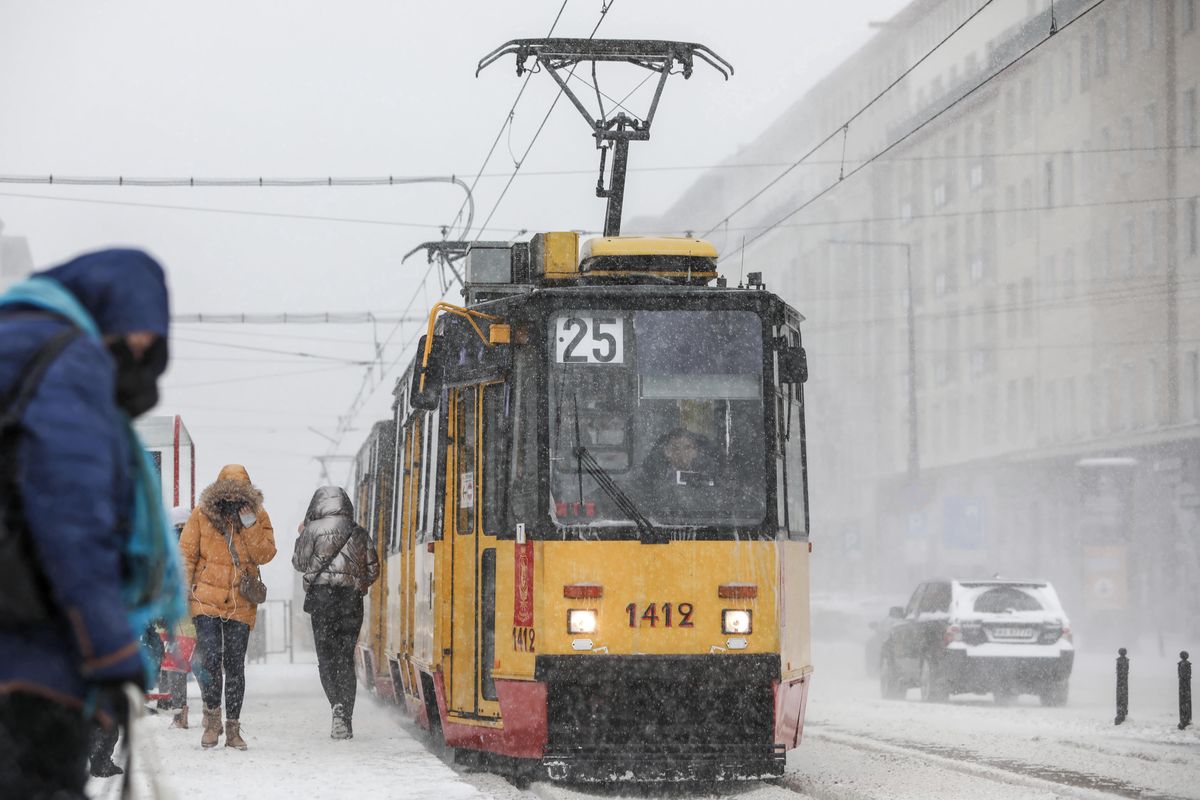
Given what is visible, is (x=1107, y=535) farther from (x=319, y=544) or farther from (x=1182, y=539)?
(x=319, y=544)

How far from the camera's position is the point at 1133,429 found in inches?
1831

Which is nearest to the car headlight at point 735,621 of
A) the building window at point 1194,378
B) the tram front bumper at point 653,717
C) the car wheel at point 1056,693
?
the tram front bumper at point 653,717

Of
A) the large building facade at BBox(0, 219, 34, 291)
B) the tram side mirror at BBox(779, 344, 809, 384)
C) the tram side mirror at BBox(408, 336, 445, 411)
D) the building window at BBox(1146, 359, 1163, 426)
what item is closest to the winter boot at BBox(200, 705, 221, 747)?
the tram side mirror at BBox(408, 336, 445, 411)

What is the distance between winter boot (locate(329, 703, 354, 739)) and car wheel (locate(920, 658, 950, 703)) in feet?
35.7

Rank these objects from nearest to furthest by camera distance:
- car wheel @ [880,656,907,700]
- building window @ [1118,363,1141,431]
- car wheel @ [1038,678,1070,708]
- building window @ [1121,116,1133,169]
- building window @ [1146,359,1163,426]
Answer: car wheel @ [1038,678,1070,708] < car wheel @ [880,656,907,700] < building window @ [1146,359,1163,426] < building window @ [1118,363,1141,431] < building window @ [1121,116,1133,169]

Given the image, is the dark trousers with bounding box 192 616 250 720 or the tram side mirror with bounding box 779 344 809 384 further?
the dark trousers with bounding box 192 616 250 720

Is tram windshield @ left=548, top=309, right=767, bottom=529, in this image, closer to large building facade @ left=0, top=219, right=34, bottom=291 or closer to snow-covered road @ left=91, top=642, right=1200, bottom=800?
snow-covered road @ left=91, top=642, right=1200, bottom=800

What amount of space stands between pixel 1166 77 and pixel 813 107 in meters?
36.9

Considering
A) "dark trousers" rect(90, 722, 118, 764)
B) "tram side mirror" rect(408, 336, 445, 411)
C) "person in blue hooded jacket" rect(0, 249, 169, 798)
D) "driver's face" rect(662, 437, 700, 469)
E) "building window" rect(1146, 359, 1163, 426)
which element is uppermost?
"building window" rect(1146, 359, 1163, 426)

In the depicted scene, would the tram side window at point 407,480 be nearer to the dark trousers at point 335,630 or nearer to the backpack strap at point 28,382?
the dark trousers at point 335,630

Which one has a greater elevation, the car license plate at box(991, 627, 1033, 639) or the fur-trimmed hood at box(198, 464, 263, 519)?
the fur-trimmed hood at box(198, 464, 263, 519)

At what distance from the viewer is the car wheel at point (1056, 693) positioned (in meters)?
22.5

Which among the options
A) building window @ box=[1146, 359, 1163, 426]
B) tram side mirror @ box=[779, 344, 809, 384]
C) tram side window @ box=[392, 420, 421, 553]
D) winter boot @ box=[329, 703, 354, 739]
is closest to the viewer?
tram side mirror @ box=[779, 344, 809, 384]

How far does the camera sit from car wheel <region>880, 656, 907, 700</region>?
80.0 feet
